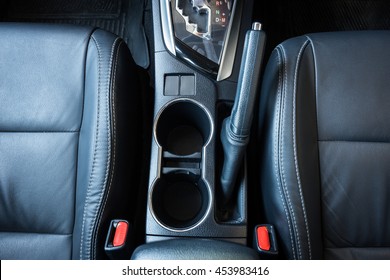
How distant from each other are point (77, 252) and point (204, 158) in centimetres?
38

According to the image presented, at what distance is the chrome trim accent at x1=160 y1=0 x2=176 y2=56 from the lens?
94 cm

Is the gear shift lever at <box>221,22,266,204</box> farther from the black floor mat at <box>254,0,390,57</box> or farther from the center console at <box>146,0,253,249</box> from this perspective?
the black floor mat at <box>254,0,390,57</box>

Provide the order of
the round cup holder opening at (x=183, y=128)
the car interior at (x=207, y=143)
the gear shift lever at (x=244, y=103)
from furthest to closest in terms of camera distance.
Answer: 1. the round cup holder opening at (x=183, y=128)
2. the car interior at (x=207, y=143)
3. the gear shift lever at (x=244, y=103)

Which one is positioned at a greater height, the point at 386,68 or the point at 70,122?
the point at 386,68

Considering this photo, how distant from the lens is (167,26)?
96cm

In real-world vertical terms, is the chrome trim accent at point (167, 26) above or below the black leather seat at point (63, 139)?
above

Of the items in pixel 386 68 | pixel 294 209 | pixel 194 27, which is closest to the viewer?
pixel 294 209

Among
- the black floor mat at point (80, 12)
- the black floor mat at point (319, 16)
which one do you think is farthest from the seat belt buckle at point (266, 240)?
the black floor mat at point (80, 12)

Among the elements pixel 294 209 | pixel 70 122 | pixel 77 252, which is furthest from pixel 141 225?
pixel 294 209

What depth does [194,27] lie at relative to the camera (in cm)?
95

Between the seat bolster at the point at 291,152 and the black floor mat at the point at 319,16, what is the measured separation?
2.09 feet

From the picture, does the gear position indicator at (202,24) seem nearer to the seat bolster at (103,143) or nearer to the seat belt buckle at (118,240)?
the seat bolster at (103,143)

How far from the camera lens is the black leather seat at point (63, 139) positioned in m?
0.80

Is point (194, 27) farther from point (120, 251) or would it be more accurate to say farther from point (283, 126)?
point (120, 251)
